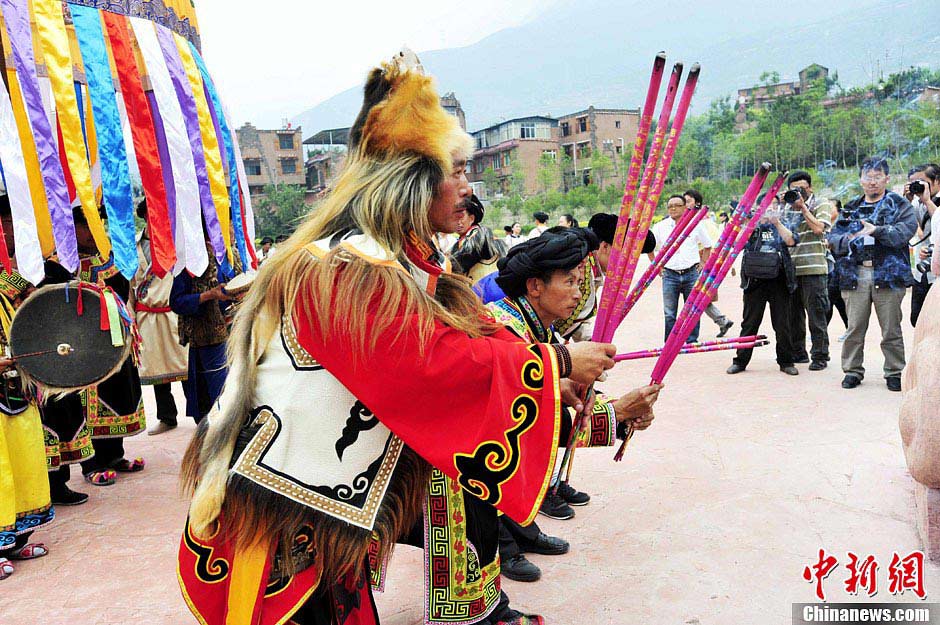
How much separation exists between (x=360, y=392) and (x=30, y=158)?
9.56 feet

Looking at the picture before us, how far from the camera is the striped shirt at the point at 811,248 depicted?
6375 millimetres

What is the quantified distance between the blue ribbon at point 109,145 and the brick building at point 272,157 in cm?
4608

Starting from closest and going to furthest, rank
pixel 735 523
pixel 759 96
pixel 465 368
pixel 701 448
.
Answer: pixel 465 368, pixel 735 523, pixel 701 448, pixel 759 96

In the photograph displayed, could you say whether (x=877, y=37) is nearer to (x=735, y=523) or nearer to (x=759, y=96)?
(x=759, y=96)

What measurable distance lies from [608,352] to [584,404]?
274 millimetres

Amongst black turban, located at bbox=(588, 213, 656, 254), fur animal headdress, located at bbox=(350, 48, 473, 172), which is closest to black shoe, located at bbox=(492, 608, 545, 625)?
fur animal headdress, located at bbox=(350, 48, 473, 172)

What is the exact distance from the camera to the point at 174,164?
4078 mm

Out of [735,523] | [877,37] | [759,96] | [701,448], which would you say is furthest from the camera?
[877,37]

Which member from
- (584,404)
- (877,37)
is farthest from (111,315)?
(877,37)

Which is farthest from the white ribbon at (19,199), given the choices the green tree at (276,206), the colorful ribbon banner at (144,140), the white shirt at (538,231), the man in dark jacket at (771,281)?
the green tree at (276,206)

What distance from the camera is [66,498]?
14.0 ft

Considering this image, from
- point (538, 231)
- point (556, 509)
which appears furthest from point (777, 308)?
point (538, 231)

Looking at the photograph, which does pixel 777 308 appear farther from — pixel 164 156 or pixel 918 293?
pixel 164 156

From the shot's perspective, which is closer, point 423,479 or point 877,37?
point 423,479
